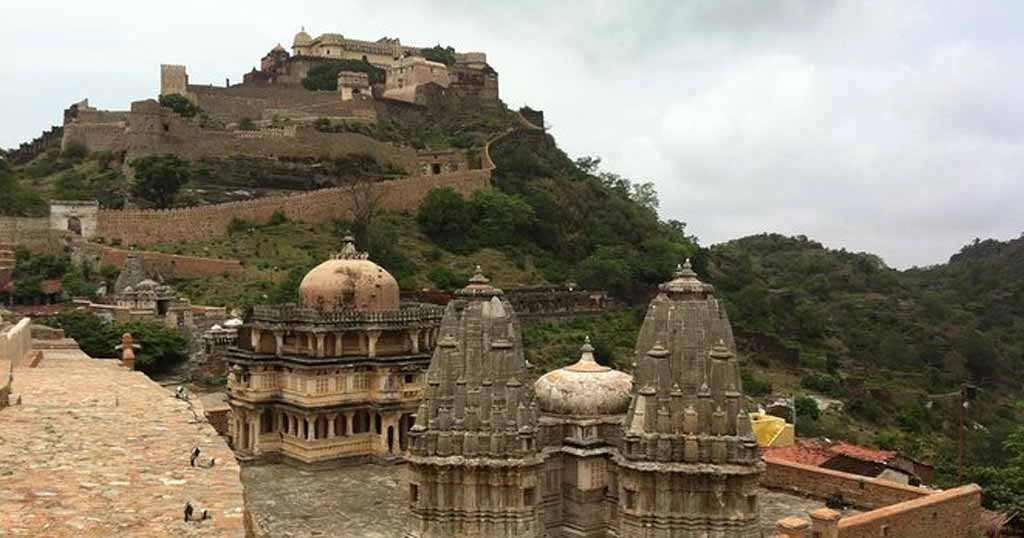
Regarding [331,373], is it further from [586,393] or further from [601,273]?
[601,273]

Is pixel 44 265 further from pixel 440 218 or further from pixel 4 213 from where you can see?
pixel 440 218

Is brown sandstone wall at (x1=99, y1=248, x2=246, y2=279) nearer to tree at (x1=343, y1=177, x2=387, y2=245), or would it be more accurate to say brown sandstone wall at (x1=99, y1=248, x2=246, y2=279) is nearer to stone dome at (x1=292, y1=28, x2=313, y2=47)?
tree at (x1=343, y1=177, x2=387, y2=245)

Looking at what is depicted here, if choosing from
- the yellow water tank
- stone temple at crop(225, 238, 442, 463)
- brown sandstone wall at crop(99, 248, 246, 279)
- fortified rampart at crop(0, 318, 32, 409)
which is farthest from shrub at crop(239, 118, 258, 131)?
the yellow water tank

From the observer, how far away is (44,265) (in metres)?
43.0

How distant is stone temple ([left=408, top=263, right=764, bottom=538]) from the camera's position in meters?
15.0

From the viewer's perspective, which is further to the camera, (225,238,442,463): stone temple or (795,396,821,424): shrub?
(795,396,821,424): shrub

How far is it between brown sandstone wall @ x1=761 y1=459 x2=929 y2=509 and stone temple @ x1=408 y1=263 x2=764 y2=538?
463cm

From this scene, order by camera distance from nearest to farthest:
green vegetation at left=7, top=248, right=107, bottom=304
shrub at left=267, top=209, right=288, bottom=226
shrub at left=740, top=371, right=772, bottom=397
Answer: green vegetation at left=7, top=248, right=107, bottom=304, shrub at left=740, top=371, right=772, bottom=397, shrub at left=267, top=209, right=288, bottom=226

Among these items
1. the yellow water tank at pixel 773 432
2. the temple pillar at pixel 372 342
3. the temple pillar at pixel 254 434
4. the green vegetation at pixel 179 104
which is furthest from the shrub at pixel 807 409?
the green vegetation at pixel 179 104

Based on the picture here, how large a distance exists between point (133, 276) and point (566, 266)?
83.9 ft

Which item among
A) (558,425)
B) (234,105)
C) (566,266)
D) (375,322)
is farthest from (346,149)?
(558,425)

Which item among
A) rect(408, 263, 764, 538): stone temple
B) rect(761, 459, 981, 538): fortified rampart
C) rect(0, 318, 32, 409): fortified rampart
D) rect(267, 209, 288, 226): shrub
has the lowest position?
rect(761, 459, 981, 538): fortified rampart

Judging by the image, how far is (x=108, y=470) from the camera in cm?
975

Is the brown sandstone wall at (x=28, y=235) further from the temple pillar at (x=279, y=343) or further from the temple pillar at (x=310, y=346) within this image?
the temple pillar at (x=310, y=346)
